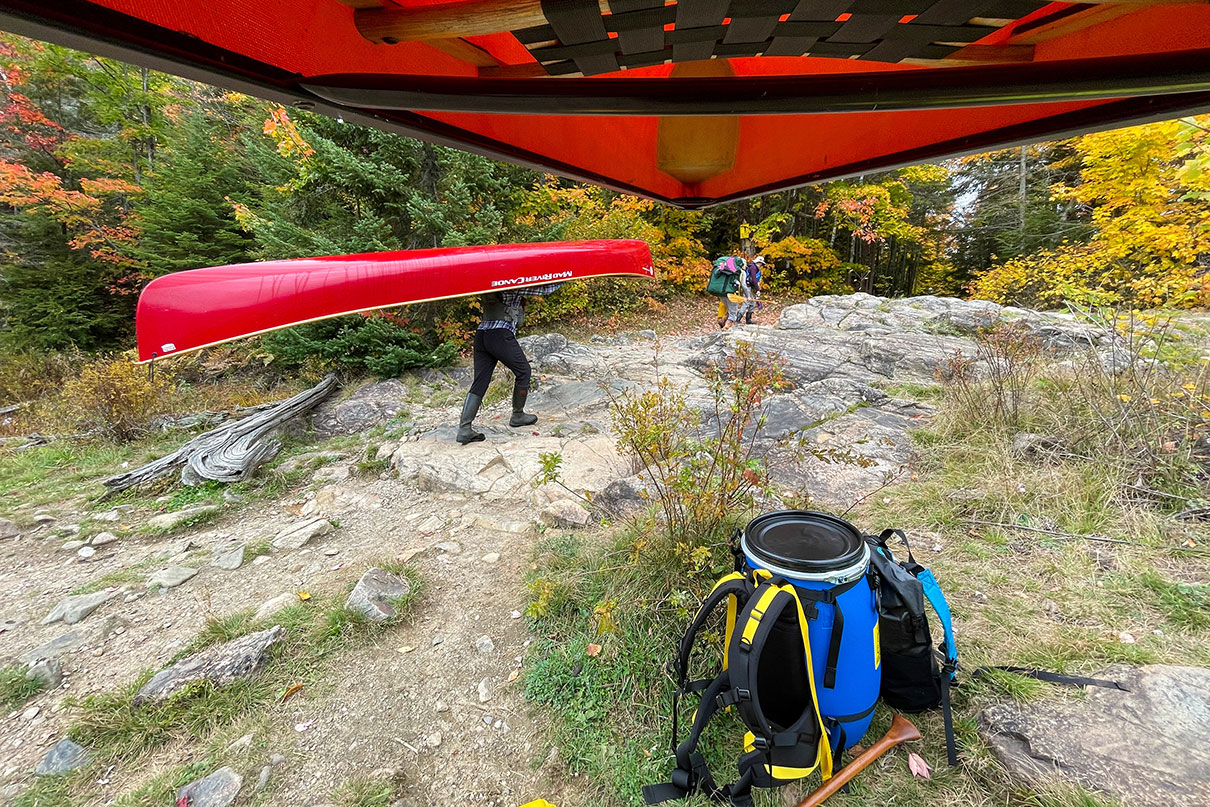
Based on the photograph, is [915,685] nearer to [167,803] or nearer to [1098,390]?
[167,803]

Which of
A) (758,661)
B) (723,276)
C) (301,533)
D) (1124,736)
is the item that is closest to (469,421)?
(301,533)

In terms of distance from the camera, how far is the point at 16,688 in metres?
2.21

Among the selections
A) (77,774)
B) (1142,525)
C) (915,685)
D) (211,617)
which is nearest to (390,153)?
(211,617)

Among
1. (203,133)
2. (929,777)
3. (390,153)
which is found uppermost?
(203,133)

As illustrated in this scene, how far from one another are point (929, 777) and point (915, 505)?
179cm

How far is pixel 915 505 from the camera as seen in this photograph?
2951 millimetres

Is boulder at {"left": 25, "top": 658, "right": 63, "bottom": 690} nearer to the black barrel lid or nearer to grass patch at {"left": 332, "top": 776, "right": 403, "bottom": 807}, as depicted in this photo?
grass patch at {"left": 332, "top": 776, "right": 403, "bottom": 807}

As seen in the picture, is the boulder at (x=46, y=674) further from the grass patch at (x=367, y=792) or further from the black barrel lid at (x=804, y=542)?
the black barrel lid at (x=804, y=542)

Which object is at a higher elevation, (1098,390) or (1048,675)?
(1098,390)

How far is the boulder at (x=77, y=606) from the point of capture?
2754mm

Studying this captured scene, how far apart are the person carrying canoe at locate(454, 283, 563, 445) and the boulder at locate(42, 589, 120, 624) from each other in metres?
2.50

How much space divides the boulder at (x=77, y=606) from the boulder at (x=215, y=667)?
3.81 ft

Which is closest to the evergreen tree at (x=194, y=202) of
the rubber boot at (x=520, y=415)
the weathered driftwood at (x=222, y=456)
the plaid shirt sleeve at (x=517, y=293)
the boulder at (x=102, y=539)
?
the weathered driftwood at (x=222, y=456)

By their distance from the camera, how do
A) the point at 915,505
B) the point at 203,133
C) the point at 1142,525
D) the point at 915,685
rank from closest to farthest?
1. the point at 915,685
2. the point at 1142,525
3. the point at 915,505
4. the point at 203,133
